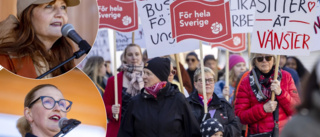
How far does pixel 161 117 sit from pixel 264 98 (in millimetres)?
Result: 1480

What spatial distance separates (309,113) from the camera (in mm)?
2166

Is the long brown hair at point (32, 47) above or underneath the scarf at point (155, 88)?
above

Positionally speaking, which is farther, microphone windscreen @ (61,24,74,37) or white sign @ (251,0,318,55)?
white sign @ (251,0,318,55)

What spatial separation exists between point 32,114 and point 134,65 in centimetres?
460

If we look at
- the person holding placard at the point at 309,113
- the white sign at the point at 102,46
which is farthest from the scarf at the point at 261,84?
the white sign at the point at 102,46

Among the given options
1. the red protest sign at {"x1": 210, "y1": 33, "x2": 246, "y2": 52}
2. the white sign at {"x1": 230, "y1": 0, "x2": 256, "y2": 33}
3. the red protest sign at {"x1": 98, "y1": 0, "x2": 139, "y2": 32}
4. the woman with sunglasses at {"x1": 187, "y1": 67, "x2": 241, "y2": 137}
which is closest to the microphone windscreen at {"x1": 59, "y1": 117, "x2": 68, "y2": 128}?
the woman with sunglasses at {"x1": 187, "y1": 67, "x2": 241, "y2": 137}

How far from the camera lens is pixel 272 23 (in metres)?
7.08

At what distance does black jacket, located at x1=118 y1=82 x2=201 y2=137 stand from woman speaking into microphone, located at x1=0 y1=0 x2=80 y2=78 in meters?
2.43

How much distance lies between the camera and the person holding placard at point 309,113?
2.13 m

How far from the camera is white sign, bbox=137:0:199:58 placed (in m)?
7.56

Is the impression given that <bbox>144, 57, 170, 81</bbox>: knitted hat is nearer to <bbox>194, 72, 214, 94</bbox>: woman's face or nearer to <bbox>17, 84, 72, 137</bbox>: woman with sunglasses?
<bbox>194, 72, 214, 94</bbox>: woman's face

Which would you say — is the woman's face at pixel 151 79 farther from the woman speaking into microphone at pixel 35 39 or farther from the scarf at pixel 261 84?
the woman speaking into microphone at pixel 35 39

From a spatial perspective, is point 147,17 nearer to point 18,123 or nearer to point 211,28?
point 211,28

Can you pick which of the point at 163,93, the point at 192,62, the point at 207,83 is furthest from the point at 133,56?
the point at 192,62
